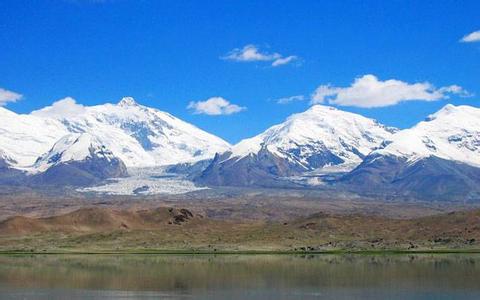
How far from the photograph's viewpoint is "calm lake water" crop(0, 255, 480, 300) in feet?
277

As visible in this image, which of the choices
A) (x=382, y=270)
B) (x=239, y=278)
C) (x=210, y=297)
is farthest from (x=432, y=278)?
(x=210, y=297)

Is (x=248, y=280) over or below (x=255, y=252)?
over

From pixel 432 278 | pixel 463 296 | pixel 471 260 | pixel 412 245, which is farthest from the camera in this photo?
pixel 412 245

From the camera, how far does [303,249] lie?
193 m

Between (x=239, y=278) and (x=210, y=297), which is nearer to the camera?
(x=210, y=297)

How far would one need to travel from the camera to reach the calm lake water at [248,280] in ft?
277

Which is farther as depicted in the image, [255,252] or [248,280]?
[255,252]

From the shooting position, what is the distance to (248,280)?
331 ft

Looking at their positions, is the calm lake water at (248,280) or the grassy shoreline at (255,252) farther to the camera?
the grassy shoreline at (255,252)

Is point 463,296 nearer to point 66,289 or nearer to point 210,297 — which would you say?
point 210,297

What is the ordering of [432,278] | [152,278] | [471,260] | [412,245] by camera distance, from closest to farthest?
[432,278] < [152,278] < [471,260] < [412,245]

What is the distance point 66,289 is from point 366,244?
4533 inches

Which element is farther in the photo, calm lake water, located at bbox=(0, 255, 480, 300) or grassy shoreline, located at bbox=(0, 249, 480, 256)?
grassy shoreline, located at bbox=(0, 249, 480, 256)

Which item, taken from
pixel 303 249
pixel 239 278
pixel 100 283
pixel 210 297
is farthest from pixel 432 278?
pixel 303 249
